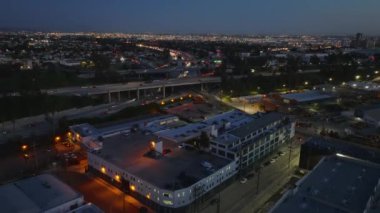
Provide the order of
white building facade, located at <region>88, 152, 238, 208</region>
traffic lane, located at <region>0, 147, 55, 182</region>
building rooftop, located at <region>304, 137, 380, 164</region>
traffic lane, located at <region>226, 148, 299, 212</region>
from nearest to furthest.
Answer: white building facade, located at <region>88, 152, 238, 208</region> → traffic lane, located at <region>226, 148, 299, 212</region> → building rooftop, located at <region>304, 137, 380, 164</region> → traffic lane, located at <region>0, 147, 55, 182</region>

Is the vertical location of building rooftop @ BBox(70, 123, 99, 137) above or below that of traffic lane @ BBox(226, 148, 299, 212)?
above

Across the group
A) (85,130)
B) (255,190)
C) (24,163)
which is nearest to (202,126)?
(255,190)

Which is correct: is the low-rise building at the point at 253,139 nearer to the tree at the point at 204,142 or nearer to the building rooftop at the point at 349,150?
the tree at the point at 204,142

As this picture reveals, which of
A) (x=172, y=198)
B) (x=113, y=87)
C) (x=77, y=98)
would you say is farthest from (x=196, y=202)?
(x=113, y=87)

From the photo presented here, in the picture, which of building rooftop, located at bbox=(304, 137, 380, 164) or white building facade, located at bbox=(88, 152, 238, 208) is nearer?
white building facade, located at bbox=(88, 152, 238, 208)

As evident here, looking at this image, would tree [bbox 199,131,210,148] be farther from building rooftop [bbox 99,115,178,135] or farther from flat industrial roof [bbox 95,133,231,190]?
building rooftop [bbox 99,115,178,135]

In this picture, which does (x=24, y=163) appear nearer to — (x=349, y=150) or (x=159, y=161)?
(x=159, y=161)

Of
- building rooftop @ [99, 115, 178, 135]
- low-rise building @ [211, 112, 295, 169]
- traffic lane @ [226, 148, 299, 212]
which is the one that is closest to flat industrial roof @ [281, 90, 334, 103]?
low-rise building @ [211, 112, 295, 169]

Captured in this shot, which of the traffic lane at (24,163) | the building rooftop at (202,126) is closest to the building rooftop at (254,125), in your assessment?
the building rooftop at (202,126)
